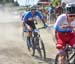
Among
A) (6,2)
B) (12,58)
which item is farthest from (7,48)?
(6,2)

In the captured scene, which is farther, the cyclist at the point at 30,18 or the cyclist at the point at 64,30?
the cyclist at the point at 30,18

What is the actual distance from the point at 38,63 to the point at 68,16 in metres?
3.32

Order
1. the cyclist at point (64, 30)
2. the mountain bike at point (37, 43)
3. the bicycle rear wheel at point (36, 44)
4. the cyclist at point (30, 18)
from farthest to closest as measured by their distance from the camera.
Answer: the cyclist at point (30, 18)
the bicycle rear wheel at point (36, 44)
the mountain bike at point (37, 43)
the cyclist at point (64, 30)

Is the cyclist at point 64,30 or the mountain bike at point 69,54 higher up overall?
the cyclist at point 64,30

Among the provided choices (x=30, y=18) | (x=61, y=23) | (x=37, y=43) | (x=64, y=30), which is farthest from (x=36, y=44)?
(x=61, y=23)

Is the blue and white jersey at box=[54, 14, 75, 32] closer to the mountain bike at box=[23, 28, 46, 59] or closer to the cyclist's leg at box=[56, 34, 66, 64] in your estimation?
the cyclist's leg at box=[56, 34, 66, 64]

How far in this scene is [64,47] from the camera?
8.10 metres

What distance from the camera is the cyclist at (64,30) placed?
7880 mm

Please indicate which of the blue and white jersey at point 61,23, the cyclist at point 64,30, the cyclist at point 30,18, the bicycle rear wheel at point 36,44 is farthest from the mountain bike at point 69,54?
the cyclist at point 30,18

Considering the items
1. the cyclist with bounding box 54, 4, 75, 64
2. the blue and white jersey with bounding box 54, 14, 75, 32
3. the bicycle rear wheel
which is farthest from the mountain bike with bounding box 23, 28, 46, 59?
the blue and white jersey with bounding box 54, 14, 75, 32

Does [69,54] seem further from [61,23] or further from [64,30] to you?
[61,23]

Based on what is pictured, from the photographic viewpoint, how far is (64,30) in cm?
823

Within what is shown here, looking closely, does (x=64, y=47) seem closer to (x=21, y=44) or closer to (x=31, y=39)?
(x=31, y=39)

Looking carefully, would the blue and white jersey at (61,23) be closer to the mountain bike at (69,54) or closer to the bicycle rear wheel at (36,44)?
the mountain bike at (69,54)
